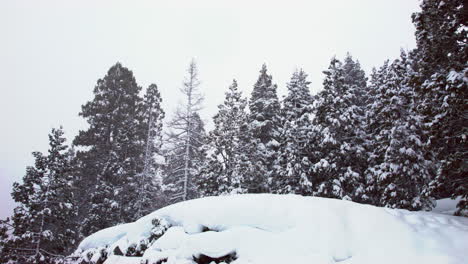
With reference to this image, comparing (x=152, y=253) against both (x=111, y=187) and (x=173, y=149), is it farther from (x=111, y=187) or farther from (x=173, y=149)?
(x=111, y=187)

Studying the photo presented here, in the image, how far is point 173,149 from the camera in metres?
22.6

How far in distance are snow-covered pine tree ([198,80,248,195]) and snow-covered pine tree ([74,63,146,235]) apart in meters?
6.64

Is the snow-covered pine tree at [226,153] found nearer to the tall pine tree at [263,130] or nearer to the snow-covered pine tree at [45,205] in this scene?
the tall pine tree at [263,130]

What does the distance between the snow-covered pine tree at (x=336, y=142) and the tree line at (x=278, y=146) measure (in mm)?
75

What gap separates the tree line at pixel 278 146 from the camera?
31.4 feet

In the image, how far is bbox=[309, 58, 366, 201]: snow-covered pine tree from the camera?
17.8 metres

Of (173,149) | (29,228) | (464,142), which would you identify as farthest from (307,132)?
(29,228)

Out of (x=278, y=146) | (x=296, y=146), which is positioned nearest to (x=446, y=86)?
(x=296, y=146)

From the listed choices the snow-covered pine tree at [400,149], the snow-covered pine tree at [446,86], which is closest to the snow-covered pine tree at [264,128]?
the snow-covered pine tree at [400,149]

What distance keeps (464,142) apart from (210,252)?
8087mm

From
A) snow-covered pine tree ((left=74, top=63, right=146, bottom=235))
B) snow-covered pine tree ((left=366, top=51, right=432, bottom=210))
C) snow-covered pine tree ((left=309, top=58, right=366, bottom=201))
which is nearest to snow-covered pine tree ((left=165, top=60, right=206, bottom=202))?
snow-covered pine tree ((left=74, top=63, right=146, bottom=235))

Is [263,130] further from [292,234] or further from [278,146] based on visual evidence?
[292,234]

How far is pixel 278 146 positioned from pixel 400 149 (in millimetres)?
9899

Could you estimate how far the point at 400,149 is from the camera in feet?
49.0
